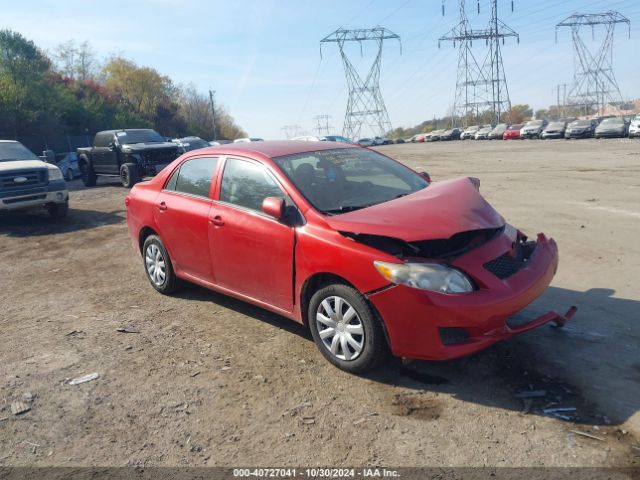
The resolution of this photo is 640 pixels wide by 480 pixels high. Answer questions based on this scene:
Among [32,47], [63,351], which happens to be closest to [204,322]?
[63,351]

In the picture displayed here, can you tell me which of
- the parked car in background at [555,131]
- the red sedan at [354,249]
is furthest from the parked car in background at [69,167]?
the parked car in background at [555,131]

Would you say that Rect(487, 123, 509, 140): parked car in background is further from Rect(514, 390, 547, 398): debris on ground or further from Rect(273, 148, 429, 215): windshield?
Rect(514, 390, 547, 398): debris on ground

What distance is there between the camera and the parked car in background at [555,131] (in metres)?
43.2

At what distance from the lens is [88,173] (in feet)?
63.3

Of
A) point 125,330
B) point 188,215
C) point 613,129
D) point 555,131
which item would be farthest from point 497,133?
point 125,330

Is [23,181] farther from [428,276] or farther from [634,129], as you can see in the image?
[634,129]

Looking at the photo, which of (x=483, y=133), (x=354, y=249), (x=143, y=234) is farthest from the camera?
(x=483, y=133)

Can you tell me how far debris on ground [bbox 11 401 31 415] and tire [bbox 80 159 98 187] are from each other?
1696 centimetres

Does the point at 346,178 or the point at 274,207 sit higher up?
the point at 346,178

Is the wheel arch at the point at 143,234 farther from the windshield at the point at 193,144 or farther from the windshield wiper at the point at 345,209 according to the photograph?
the windshield at the point at 193,144

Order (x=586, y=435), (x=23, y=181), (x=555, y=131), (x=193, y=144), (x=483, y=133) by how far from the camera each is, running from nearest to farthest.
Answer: (x=586, y=435) → (x=23, y=181) → (x=193, y=144) → (x=555, y=131) → (x=483, y=133)

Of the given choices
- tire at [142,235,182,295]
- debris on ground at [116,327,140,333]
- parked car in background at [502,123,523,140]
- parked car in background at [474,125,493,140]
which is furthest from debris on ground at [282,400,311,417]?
parked car in background at [474,125,493,140]

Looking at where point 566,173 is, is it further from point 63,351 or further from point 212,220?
point 63,351

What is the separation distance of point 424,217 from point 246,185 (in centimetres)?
172
